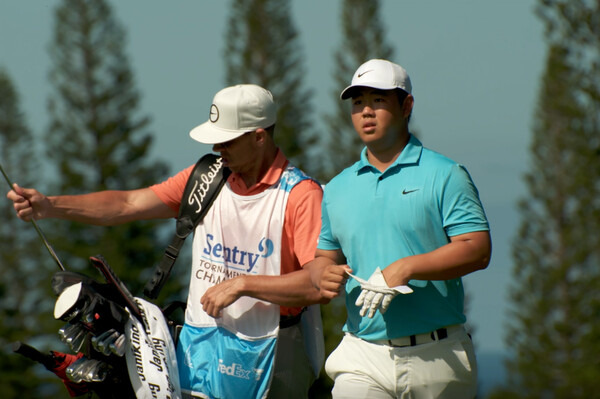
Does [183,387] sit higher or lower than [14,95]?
lower

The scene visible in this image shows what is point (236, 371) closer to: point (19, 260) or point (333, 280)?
point (333, 280)

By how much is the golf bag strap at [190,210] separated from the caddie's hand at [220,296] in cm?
39

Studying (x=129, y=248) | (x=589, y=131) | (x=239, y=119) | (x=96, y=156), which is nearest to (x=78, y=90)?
(x=96, y=156)

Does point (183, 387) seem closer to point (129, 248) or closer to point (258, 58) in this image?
point (129, 248)

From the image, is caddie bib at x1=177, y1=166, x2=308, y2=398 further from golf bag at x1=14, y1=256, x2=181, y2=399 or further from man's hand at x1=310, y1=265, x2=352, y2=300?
man's hand at x1=310, y1=265, x2=352, y2=300

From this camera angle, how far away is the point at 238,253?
520cm

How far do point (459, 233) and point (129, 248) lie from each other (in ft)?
108

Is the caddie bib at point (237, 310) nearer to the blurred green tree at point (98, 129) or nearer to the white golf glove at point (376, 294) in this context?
the white golf glove at point (376, 294)

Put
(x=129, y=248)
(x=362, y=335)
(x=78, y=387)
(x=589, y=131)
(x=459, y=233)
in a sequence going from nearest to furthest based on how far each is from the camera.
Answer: (x=459, y=233) → (x=362, y=335) → (x=78, y=387) → (x=589, y=131) → (x=129, y=248)

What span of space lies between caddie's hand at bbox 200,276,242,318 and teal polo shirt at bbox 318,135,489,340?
63 centimetres

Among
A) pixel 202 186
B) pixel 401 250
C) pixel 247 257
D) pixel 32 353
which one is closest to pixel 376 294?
pixel 401 250

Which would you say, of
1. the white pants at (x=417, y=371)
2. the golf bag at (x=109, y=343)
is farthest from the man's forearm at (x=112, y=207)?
the white pants at (x=417, y=371)

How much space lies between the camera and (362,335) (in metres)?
4.53

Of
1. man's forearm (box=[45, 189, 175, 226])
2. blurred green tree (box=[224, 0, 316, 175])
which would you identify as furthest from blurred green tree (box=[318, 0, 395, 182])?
man's forearm (box=[45, 189, 175, 226])
